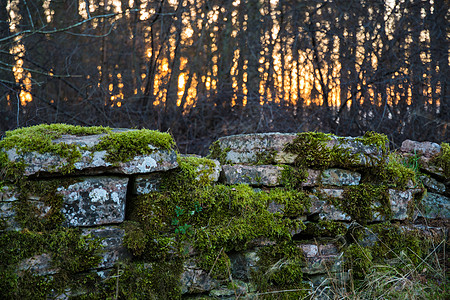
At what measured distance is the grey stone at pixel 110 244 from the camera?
234 cm

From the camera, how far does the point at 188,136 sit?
725 cm

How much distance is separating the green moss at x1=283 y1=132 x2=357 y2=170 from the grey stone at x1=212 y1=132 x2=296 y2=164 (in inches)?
3.1

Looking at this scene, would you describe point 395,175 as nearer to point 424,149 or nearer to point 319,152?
point 319,152

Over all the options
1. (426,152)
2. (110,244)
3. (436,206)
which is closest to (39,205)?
(110,244)

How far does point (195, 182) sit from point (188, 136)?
4.61 meters

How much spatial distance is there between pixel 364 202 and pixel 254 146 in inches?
44.7

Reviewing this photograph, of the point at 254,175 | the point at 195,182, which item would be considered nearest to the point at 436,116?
the point at 254,175

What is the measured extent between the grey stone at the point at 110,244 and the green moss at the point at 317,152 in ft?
5.28

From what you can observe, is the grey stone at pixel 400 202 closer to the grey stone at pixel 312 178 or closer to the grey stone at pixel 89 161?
the grey stone at pixel 312 178

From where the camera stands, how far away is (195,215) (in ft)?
8.75

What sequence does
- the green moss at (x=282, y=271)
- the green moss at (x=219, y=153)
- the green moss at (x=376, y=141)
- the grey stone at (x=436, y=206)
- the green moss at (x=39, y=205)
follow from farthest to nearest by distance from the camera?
the grey stone at (x=436, y=206)
the green moss at (x=219, y=153)
the green moss at (x=376, y=141)
the green moss at (x=282, y=271)
the green moss at (x=39, y=205)

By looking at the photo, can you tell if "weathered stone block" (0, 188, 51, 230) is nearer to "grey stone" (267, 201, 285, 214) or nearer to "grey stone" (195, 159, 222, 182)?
"grey stone" (195, 159, 222, 182)

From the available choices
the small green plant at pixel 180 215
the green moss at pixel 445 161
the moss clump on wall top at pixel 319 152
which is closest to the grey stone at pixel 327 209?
the moss clump on wall top at pixel 319 152

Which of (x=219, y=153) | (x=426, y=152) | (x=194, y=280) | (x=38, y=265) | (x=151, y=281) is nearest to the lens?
(x=38, y=265)
